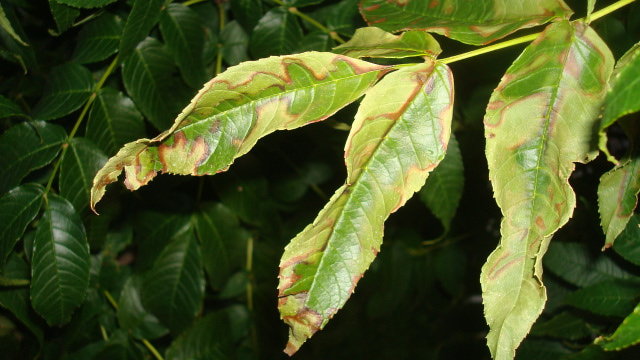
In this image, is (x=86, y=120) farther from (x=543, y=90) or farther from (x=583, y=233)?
(x=583, y=233)

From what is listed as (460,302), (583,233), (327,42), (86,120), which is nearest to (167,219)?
(86,120)

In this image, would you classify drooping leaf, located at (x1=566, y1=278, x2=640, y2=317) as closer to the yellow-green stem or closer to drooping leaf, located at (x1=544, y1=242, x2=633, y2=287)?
drooping leaf, located at (x1=544, y1=242, x2=633, y2=287)

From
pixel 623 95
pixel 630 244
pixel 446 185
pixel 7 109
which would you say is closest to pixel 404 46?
pixel 623 95

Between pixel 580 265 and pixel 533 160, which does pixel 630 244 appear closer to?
pixel 580 265

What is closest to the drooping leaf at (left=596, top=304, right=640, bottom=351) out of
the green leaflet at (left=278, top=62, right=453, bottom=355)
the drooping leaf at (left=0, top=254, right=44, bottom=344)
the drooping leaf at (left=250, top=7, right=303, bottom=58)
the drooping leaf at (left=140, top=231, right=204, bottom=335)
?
the green leaflet at (left=278, top=62, right=453, bottom=355)

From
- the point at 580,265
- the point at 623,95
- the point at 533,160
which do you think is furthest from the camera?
the point at 580,265

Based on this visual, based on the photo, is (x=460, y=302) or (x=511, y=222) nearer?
(x=511, y=222)
